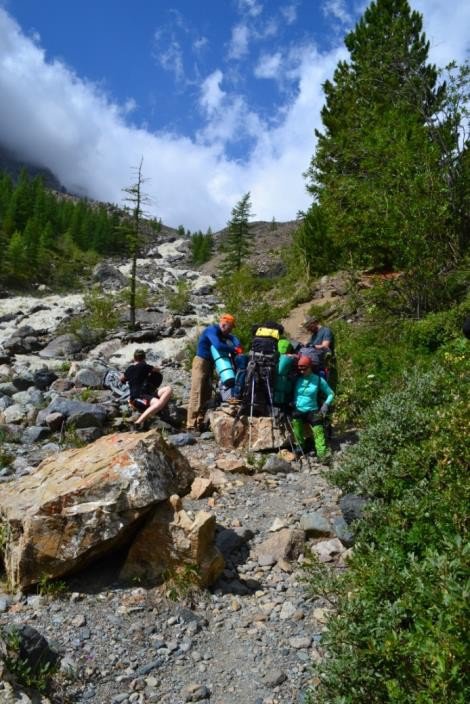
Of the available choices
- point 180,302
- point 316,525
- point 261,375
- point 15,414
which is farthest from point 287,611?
point 180,302

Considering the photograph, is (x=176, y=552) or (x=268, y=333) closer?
(x=176, y=552)

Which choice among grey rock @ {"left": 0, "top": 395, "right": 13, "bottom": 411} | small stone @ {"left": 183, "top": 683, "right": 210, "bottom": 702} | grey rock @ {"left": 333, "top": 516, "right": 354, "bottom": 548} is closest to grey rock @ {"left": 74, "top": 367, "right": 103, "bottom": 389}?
grey rock @ {"left": 0, "top": 395, "right": 13, "bottom": 411}

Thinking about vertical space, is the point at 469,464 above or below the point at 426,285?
below

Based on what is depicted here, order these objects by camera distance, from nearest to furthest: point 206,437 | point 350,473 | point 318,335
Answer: point 350,473
point 206,437
point 318,335

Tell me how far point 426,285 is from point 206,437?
6.76m

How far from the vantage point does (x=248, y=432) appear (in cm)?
871

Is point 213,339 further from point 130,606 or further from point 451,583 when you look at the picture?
point 451,583

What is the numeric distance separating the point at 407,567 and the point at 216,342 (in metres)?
6.11

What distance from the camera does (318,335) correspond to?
1066 centimetres

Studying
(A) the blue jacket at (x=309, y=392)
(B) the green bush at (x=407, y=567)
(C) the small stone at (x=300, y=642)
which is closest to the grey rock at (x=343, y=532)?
(B) the green bush at (x=407, y=567)

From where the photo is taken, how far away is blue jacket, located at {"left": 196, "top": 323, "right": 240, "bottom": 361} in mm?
9328

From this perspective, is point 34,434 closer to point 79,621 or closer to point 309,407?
point 309,407

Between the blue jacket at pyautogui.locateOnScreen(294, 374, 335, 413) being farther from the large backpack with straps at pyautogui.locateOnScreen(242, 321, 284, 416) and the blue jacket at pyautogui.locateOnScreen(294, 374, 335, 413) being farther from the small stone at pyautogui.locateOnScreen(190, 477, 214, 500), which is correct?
the small stone at pyautogui.locateOnScreen(190, 477, 214, 500)

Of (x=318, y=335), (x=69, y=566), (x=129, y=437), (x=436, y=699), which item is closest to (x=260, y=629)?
(x=69, y=566)
